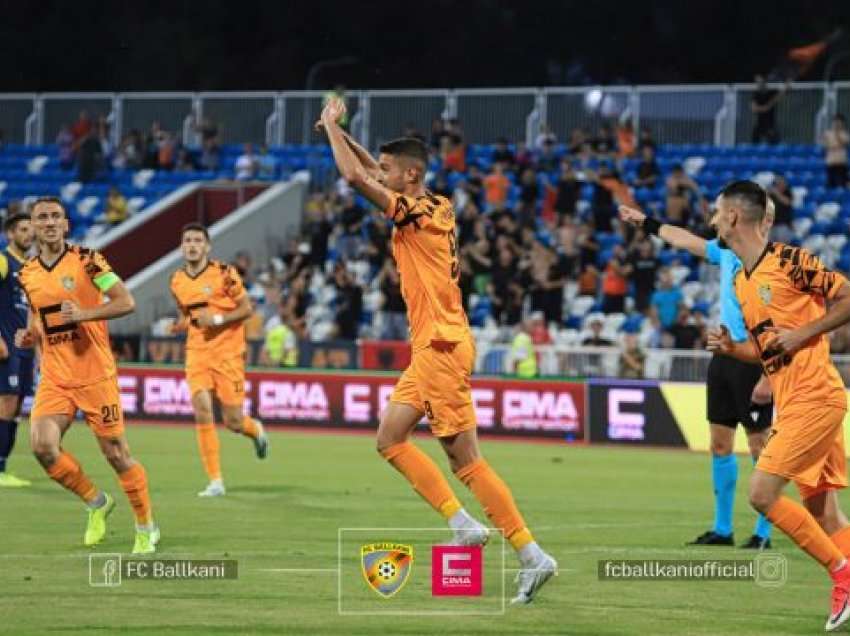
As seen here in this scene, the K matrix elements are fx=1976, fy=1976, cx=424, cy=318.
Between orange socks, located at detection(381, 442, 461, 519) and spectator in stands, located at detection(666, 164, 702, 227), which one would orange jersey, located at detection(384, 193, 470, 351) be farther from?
spectator in stands, located at detection(666, 164, 702, 227)

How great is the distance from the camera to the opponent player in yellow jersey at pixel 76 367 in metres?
14.1

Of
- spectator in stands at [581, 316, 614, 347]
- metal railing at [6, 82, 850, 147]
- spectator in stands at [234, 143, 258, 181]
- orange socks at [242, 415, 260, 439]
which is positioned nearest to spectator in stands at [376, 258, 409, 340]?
spectator in stands at [581, 316, 614, 347]

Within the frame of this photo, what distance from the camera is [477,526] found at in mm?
12172

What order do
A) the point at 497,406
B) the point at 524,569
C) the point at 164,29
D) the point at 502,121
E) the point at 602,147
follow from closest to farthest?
the point at 524,569
the point at 497,406
the point at 602,147
the point at 502,121
the point at 164,29

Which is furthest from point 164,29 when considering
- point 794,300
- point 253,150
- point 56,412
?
point 794,300

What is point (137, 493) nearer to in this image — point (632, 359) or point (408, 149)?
point (408, 149)

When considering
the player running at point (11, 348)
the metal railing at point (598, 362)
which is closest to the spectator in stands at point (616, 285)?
the metal railing at point (598, 362)

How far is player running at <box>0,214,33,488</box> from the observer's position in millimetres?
19719

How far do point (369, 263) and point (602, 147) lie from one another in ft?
16.0

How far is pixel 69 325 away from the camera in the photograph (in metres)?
14.4

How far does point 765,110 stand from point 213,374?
18.0 meters

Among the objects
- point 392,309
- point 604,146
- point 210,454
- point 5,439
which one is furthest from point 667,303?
point 5,439

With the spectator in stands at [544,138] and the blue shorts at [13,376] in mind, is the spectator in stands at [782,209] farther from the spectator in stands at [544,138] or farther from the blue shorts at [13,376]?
the blue shorts at [13,376]

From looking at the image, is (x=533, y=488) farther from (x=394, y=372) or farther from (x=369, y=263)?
(x=369, y=263)
